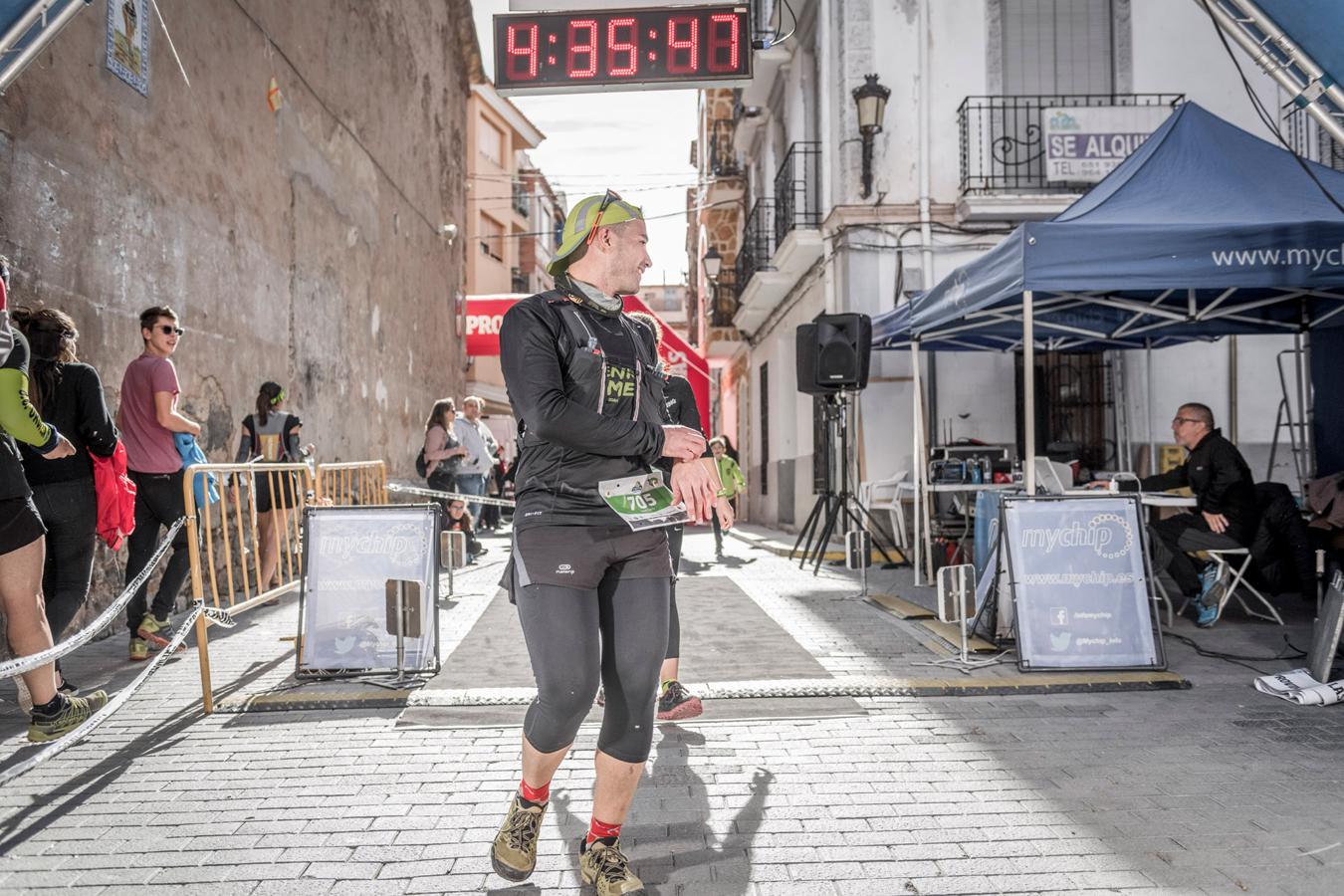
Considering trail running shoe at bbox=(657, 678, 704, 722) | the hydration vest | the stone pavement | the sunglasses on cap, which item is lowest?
the stone pavement

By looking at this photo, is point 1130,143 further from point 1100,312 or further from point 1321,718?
point 1321,718

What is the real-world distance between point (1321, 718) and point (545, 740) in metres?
3.97

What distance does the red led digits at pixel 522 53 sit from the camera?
859 centimetres

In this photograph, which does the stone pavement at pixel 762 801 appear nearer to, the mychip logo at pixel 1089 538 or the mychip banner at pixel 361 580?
the mychip banner at pixel 361 580

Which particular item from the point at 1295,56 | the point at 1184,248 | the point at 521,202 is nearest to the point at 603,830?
the point at 1295,56

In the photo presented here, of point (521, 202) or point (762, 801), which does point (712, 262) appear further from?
point (521, 202)

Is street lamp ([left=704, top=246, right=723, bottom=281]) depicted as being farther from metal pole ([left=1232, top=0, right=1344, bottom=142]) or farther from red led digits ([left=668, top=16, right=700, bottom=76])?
metal pole ([left=1232, top=0, right=1344, bottom=142])

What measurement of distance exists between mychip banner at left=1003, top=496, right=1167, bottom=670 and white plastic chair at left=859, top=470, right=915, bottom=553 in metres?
5.53

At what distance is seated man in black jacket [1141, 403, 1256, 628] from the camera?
7.54 m

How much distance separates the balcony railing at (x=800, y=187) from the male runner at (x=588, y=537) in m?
13.0

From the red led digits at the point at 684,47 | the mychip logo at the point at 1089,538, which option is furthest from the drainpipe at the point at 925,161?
the mychip logo at the point at 1089,538

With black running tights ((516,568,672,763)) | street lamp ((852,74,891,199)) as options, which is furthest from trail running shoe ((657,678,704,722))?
street lamp ((852,74,891,199))

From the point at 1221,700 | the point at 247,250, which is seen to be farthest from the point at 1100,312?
the point at 247,250

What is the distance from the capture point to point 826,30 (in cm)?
1468
